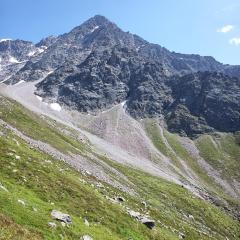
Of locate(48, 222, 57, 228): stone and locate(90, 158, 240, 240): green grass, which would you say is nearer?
locate(48, 222, 57, 228): stone

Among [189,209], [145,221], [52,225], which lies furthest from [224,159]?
[52,225]

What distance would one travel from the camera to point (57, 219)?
30.0 metres

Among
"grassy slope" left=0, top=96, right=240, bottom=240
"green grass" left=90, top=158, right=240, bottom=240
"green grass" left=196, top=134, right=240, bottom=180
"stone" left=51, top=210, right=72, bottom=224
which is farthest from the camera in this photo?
"green grass" left=196, top=134, right=240, bottom=180

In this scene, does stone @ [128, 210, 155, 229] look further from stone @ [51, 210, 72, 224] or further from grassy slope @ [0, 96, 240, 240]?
stone @ [51, 210, 72, 224]

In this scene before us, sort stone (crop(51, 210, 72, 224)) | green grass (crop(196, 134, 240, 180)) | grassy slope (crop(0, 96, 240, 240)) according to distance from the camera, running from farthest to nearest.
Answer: green grass (crop(196, 134, 240, 180))
stone (crop(51, 210, 72, 224))
grassy slope (crop(0, 96, 240, 240))

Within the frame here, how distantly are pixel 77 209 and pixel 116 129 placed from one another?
158 metres

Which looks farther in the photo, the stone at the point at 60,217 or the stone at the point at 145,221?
the stone at the point at 145,221

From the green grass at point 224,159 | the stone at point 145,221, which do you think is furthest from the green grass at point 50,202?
the green grass at point 224,159

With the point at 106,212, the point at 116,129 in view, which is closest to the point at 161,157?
the point at 116,129

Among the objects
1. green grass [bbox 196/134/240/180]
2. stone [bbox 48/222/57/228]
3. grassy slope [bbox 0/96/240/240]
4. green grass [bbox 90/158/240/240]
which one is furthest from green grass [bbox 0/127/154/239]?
green grass [bbox 196/134/240/180]

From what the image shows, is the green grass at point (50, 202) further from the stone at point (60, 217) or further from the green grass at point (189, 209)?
the green grass at point (189, 209)

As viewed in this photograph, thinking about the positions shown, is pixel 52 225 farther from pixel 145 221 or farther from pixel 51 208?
pixel 145 221

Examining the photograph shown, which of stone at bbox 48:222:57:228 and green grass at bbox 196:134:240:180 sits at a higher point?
green grass at bbox 196:134:240:180

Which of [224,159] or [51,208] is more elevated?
[224,159]
